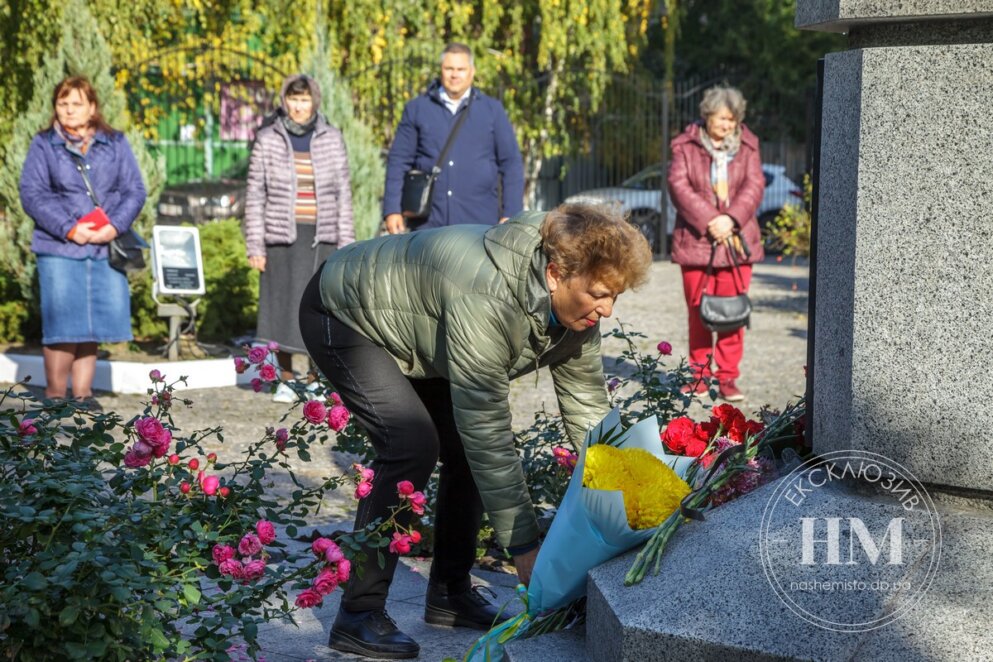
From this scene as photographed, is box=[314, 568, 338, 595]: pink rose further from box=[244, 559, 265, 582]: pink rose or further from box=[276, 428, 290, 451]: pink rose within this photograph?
box=[276, 428, 290, 451]: pink rose

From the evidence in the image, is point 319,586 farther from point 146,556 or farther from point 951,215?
point 951,215

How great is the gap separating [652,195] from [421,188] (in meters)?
14.1

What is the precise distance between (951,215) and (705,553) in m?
0.92

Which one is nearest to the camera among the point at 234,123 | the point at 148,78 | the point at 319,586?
the point at 319,586

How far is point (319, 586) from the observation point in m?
3.12

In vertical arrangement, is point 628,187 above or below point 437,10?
below

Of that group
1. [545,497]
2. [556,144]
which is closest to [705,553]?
[545,497]

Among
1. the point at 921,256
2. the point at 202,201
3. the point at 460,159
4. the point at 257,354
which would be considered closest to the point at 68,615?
the point at 257,354

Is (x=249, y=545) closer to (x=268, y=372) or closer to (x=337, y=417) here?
(x=337, y=417)

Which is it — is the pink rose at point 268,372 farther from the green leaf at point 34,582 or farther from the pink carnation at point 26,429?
the green leaf at point 34,582

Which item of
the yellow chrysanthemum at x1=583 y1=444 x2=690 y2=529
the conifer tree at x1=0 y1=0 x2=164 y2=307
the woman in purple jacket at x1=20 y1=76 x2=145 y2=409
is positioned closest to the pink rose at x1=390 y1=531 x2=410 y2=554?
the yellow chrysanthemum at x1=583 y1=444 x2=690 y2=529

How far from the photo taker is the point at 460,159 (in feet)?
25.2

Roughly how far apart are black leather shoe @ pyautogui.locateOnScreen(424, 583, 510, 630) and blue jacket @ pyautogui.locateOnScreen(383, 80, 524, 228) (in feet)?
12.2

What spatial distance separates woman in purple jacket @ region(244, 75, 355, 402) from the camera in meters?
8.04
